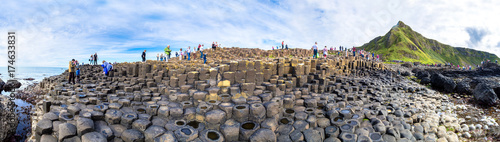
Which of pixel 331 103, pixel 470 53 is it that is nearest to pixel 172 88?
pixel 331 103

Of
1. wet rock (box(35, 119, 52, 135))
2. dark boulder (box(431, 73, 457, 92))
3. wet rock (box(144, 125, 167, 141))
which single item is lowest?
wet rock (box(144, 125, 167, 141))

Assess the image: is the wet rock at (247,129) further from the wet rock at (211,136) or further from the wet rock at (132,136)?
the wet rock at (132,136)

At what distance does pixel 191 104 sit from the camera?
7906 mm

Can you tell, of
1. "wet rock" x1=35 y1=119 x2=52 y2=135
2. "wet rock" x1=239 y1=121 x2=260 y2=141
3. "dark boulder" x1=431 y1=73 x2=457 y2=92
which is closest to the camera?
"wet rock" x1=35 y1=119 x2=52 y2=135

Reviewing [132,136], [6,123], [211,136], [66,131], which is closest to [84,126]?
[66,131]

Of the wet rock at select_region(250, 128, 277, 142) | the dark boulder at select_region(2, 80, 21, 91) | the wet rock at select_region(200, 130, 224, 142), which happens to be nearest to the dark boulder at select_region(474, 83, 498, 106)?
the wet rock at select_region(250, 128, 277, 142)

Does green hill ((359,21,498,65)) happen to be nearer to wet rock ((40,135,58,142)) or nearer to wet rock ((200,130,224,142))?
wet rock ((200,130,224,142))

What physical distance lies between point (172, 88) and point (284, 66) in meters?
5.02

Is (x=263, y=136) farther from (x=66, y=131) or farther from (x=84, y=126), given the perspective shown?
(x=66, y=131)

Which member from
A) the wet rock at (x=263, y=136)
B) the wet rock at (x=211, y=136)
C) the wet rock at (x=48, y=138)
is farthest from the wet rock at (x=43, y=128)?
the wet rock at (x=263, y=136)

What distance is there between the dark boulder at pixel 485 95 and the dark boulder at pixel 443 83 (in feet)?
8.45

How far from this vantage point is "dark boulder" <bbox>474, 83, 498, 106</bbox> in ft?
43.7

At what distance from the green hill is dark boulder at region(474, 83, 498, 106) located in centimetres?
7035

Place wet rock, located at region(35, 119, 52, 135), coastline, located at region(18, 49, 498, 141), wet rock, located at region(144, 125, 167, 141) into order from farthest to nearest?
1. coastline, located at region(18, 49, 498, 141)
2. wet rock, located at region(144, 125, 167, 141)
3. wet rock, located at region(35, 119, 52, 135)
